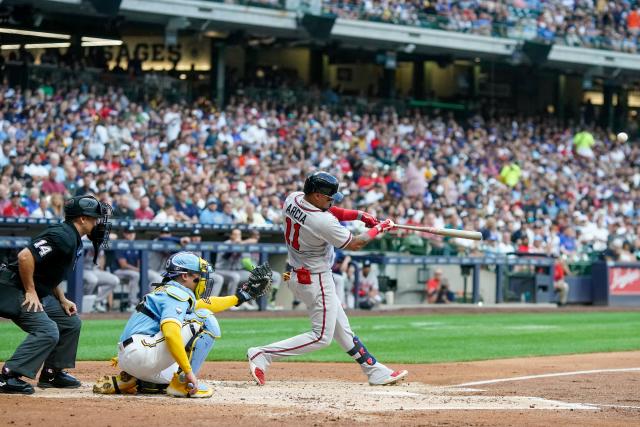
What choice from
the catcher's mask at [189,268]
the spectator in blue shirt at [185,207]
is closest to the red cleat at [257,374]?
the catcher's mask at [189,268]

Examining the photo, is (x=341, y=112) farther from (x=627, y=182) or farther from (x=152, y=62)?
(x=627, y=182)

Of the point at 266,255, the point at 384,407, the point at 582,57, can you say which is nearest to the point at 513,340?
the point at 266,255

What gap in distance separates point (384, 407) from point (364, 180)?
17.9 m

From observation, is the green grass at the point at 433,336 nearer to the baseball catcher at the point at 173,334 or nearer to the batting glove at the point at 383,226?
the batting glove at the point at 383,226

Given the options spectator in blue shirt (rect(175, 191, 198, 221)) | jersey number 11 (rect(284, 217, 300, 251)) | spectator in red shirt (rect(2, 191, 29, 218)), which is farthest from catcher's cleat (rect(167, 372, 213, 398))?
spectator in blue shirt (rect(175, 191, 198, 221))

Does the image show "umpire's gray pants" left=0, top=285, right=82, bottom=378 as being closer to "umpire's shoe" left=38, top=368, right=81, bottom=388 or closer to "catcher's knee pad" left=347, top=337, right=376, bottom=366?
"umpire's shoe" left=38, top=368, right=81, bottom=388

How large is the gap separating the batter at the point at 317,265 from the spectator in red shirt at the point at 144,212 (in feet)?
33.1

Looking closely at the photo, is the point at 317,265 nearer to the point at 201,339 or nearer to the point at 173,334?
the point at 201,339

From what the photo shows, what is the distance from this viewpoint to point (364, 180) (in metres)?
25.6

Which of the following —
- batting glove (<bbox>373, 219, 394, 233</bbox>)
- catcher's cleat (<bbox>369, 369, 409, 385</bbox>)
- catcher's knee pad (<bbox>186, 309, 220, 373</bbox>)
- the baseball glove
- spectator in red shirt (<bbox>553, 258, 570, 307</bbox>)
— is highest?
batting glove (<bbox>373, 219, 394, 233</bbox>)

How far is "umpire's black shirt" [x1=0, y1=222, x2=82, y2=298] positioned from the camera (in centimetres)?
799

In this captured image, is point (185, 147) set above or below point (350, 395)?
above

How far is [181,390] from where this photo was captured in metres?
8.06

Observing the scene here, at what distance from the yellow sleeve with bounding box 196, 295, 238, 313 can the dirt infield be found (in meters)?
0.64
